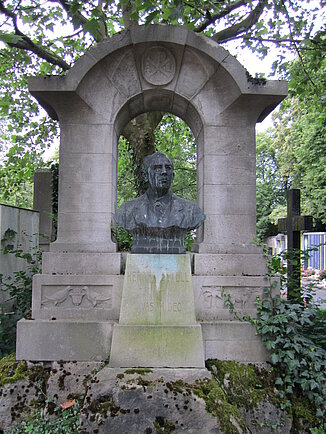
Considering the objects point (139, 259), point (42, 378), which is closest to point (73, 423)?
point (42, 378)

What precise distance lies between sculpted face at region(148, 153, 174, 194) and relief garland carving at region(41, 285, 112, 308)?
148 cm

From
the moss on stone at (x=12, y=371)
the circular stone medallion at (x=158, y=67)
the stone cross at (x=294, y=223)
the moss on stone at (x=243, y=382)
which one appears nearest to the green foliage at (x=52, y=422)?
the moss on stone at (x=12, y=371)

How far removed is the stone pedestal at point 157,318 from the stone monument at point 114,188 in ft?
1.36

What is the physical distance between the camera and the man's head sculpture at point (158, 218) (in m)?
4.05

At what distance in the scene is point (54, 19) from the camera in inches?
274

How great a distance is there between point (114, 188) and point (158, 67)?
168cm

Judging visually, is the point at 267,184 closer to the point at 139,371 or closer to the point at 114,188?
the point at 114,188

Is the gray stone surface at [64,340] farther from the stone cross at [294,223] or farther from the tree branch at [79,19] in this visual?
the tree branch at [79,19]

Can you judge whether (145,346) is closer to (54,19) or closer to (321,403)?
(321,403)

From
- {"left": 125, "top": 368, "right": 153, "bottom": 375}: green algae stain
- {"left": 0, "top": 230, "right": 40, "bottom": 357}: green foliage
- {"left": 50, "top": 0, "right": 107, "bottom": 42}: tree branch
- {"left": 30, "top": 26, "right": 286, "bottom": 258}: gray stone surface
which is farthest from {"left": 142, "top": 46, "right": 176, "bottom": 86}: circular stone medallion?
{"left": 125, "top": 368, "right": 153, "bottom": 375}: green algae stain

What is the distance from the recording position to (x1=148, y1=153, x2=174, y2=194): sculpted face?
4016mm

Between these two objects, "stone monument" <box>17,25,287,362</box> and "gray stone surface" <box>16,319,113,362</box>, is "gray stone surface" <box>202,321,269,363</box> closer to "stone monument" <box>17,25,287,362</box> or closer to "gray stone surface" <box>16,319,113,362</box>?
"stone monument" <box>17,25,287,362</box>

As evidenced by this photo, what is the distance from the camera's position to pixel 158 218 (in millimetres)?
4105

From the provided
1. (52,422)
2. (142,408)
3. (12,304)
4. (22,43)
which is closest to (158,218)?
(142,408)
